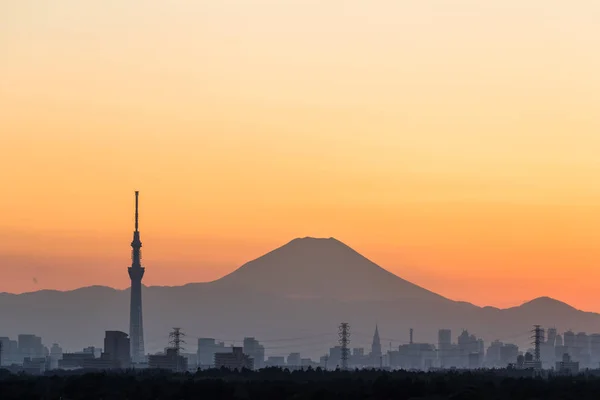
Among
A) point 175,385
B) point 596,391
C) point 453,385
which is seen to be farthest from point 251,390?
point 596,391

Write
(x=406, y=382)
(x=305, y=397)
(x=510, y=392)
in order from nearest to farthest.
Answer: (x=305, y=397) < (x=510, y=392) < (x=406, y=382)

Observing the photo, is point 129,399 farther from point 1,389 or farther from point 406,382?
point 406,382

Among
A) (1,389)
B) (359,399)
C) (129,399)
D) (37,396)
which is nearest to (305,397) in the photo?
(359,399)

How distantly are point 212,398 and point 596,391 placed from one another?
37605mm

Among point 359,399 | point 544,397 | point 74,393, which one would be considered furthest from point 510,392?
point 74,393

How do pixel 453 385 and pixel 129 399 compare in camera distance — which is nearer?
pixel 129 399

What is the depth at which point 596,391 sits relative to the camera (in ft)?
453

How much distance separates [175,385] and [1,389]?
19738mm

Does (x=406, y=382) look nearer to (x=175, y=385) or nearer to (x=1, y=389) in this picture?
(x=175, y=385)

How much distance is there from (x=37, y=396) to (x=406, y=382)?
40.1 metres

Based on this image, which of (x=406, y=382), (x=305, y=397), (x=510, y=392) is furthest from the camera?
(x=406, y=382)

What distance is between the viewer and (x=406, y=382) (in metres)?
152

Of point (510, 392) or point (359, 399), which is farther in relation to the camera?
point (510, 392)

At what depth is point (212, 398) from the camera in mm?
135500
